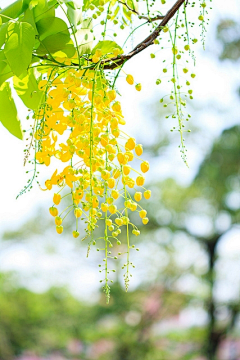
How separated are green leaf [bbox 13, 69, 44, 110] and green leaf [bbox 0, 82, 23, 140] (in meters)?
0.01

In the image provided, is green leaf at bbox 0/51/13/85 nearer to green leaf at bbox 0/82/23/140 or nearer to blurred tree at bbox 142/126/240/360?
green leaf at bbox 0/82/23/140

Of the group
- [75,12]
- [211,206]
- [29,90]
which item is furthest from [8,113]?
[211,206]

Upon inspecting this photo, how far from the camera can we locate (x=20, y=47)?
382 mm

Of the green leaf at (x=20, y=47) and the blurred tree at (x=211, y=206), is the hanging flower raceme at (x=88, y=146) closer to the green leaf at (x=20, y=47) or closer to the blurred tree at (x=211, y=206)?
the green leaf at (x=20, y=47)

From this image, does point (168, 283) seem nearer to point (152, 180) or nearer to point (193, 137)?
point (152, 180)

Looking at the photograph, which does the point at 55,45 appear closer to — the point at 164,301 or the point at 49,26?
the point at 49,26

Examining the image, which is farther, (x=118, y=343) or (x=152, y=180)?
(x=152, y=180)

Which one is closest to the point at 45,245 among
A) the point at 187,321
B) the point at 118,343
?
the point at 118,343

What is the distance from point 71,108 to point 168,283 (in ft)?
15.8

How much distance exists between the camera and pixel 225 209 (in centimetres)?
501

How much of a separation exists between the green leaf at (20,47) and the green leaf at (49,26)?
29 mm

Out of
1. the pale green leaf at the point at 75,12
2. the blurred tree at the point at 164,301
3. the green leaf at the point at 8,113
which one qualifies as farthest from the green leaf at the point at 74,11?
the blurred tree at the point at 164,301

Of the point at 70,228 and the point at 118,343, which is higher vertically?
the point at 70,228

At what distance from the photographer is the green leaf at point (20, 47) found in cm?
38
